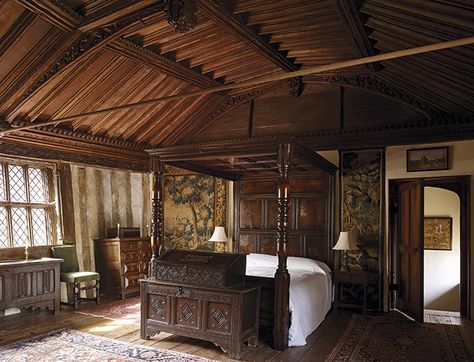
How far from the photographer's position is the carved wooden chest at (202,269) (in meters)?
4.52

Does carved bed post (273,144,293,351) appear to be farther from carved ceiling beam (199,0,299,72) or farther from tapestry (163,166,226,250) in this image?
tapestry (163,166,226,250)

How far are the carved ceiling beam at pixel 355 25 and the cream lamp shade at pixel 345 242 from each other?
8.90 feet

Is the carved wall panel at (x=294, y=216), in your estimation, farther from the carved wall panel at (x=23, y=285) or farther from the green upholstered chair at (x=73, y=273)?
the carved wall panel at (x=23, y=285)

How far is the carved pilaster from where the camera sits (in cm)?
362

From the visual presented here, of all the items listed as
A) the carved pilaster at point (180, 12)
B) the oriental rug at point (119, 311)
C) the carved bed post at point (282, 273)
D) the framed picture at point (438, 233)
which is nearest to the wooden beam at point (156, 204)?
the oriental rug at point (119, 311)

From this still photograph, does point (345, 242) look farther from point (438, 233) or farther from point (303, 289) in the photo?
point (438, 233)

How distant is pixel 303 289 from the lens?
16.6 feet

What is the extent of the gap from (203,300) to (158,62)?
315cm


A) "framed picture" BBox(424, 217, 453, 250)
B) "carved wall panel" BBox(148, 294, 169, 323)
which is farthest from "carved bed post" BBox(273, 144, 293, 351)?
"framed picture" BBox(424, 217, 453, 250)

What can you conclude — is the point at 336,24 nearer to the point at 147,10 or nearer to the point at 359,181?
the point at 147,10

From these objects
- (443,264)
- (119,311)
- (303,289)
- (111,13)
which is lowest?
(119,311)

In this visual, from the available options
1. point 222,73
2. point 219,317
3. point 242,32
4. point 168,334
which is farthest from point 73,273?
point 242,32

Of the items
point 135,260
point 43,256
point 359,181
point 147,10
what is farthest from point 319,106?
point 43,256

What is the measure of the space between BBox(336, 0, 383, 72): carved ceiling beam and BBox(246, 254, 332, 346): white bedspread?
2951 millimetres
